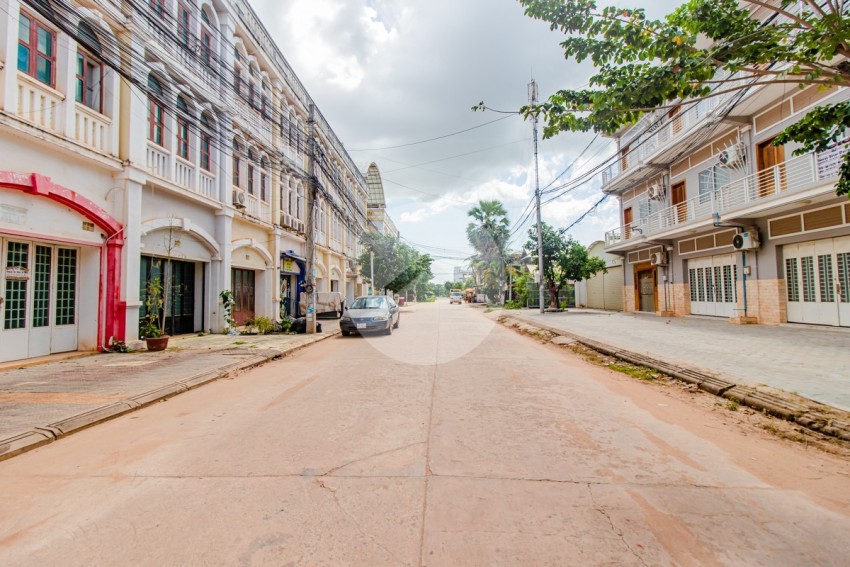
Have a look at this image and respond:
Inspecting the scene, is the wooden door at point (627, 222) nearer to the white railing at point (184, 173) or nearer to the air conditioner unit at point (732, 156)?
the air conditioner unit at point (732, 156)

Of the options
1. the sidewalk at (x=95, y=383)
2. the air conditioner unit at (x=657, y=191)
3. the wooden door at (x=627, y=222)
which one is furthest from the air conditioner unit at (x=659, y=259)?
the sidewalk at (x=95, y=383)

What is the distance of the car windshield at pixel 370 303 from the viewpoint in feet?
53.4

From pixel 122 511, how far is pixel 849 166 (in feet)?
24.5

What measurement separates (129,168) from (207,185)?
4.10 metres

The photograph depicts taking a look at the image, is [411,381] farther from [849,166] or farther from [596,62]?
[849,166]

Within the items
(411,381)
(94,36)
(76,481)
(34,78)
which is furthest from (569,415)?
(94,36)

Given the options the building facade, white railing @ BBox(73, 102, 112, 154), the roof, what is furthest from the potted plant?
the roof

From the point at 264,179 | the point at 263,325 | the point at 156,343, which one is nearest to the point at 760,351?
the point at 156,343

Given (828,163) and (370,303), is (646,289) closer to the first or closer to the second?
(828,163)

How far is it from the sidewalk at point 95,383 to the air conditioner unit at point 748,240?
15644 mm

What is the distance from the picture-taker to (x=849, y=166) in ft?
15.3

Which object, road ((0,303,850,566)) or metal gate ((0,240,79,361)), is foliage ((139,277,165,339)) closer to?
metal gate ((0,240,79,361))

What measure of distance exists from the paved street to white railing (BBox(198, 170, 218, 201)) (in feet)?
42.4

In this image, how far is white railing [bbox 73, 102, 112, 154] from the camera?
921cm
